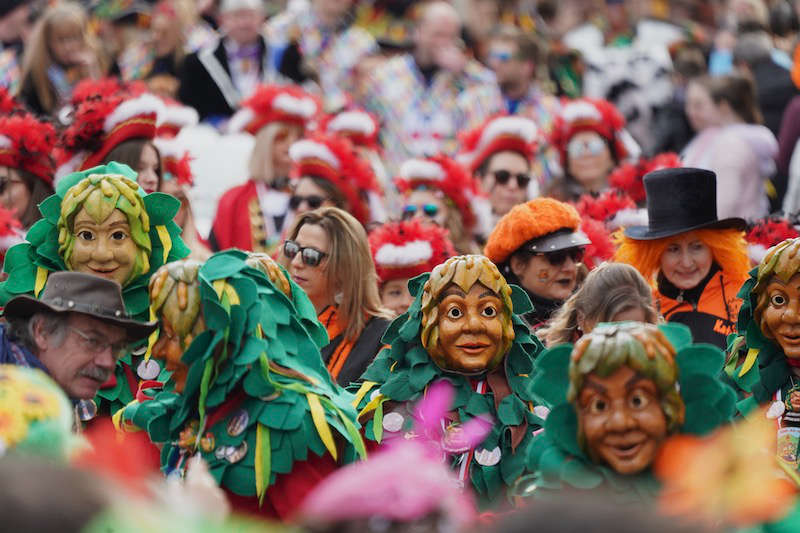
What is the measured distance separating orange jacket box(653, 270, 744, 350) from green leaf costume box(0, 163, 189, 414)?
253cm

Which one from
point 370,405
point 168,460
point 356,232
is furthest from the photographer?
point 356,232

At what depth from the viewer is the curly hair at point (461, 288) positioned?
6.40m

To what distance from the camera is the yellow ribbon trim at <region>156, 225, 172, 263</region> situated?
288 inches

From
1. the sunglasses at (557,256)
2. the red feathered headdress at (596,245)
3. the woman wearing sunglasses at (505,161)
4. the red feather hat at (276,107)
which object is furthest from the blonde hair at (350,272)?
the red feather hat at (276,107)

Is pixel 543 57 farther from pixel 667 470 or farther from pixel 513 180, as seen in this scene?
pixel 667 470

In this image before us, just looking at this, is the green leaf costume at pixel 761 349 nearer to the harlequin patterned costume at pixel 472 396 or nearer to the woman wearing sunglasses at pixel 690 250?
the harlequin patterned costume at pixel 472 396

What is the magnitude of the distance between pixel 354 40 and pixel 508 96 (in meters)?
1.61

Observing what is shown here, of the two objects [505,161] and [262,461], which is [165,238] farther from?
[505,161]

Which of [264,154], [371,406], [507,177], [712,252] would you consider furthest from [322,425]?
[264,154]

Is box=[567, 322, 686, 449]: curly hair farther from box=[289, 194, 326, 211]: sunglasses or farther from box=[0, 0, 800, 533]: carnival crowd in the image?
box=[289, 194, 326, 211]: sunglasses

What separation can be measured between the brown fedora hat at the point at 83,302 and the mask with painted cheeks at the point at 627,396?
186cm

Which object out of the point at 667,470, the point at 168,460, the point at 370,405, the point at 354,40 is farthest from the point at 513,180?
the point at 667,470

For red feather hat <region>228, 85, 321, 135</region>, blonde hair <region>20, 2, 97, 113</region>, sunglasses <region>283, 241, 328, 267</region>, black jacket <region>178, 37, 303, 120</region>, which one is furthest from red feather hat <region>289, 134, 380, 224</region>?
black jacket <region>178, 37, 303, 120</region>

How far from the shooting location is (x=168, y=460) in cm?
594
